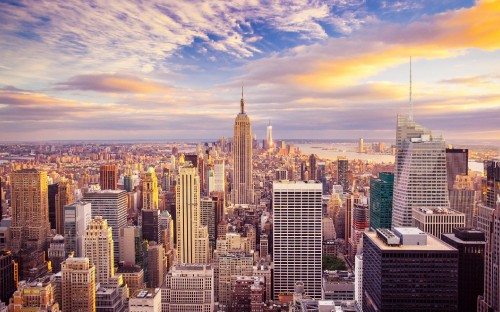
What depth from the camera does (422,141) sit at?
13938 mm

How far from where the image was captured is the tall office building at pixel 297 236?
15.1 metres

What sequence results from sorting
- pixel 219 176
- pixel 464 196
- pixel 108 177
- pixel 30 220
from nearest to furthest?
pixel 464 196
pixel 30 220
pixel 108 177
pixel 219 176

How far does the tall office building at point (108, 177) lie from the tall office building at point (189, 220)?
241cm

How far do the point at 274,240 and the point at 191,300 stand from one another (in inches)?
162

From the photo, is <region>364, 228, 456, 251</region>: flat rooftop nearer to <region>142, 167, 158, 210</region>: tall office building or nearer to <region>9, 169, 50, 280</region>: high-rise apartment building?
<region>9, 169, 50, 280</region>: high-rise apartment building

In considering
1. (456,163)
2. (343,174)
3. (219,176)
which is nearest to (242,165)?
(219,176)

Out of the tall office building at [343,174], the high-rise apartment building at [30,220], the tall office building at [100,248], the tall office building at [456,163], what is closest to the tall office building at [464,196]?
the tall office building at [456,163]

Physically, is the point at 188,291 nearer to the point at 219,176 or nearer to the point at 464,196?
the point at 464,196

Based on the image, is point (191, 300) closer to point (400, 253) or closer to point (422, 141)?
point (400, 253)

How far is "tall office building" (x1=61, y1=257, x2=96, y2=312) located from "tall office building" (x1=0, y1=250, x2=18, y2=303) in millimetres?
1171

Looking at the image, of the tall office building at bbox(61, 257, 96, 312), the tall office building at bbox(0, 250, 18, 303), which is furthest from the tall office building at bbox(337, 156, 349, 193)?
the tall office building at bbox(0, 250, 18, 303)

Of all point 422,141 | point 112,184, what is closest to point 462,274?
point 422,141

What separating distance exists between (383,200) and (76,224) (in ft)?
34.3

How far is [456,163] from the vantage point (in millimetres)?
12797
